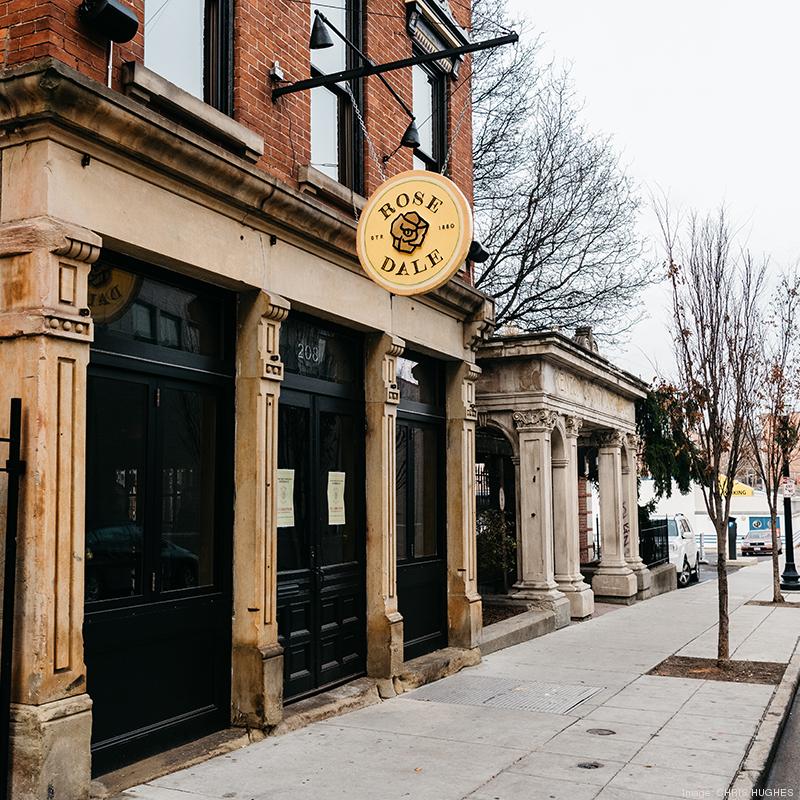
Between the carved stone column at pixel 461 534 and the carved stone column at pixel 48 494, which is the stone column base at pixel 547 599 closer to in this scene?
the carved stone column at pixel 461 534

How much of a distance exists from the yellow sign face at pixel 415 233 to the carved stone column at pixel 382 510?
1709mm

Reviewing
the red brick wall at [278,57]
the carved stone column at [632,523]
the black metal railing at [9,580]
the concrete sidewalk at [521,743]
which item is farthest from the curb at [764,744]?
the carved stone column at [632,523]

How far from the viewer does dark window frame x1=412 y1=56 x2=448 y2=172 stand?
38.0 ft

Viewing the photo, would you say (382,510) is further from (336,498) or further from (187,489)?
(187,489)

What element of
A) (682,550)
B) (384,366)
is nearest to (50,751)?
(384,366)

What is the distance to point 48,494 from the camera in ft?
17.7

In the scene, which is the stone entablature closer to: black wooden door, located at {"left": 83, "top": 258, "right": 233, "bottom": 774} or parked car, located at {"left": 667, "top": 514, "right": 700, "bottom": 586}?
black wooden door, located at {"left": 83, "top": 258, "right": 233, "bottom": 774}

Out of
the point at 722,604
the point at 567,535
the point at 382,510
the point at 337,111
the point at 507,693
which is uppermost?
the point at 337,111

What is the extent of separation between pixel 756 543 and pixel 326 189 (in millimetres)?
36829

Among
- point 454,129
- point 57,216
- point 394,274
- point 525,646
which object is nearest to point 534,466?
point 525,646

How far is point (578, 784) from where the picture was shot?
620 cm

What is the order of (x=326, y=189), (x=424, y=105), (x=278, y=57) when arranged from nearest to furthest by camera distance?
(x=278, y=57) → (x=326, y=189) → (x=424, y=105)

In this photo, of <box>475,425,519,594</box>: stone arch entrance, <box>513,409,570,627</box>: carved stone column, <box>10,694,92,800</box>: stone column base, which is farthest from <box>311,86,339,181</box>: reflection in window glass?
<box>475,425,519,594</box>: stone arch entrance

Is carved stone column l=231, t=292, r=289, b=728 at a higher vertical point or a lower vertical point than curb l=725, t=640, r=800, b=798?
higher
